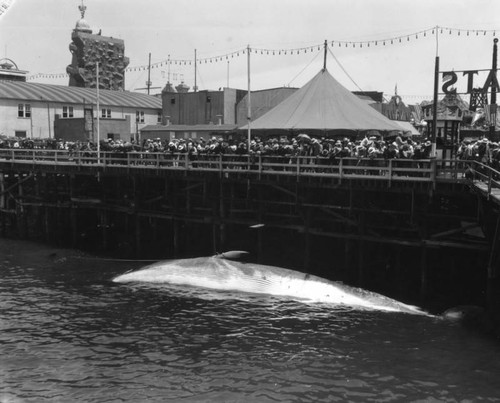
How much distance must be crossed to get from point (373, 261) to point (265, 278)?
4.98 meters

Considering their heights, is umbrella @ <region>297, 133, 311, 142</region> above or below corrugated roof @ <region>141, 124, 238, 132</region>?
below

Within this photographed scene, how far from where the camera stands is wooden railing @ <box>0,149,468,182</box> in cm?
2073

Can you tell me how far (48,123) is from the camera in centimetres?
6009

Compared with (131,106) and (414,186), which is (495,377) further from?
(131,106)

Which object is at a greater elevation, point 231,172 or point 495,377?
point 231,172

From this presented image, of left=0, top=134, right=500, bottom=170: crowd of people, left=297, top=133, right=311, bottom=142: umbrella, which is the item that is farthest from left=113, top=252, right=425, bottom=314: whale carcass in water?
left=297, top=133, right=311, bottom=142: umbrella

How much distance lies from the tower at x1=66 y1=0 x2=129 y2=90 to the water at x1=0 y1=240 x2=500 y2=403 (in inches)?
4504

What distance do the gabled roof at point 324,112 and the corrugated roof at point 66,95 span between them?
123 feet

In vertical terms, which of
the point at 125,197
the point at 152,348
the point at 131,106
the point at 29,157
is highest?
the point at 131,106

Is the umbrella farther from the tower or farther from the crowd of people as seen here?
the tower

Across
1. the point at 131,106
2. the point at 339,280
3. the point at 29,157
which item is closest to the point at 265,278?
the point at 339,280

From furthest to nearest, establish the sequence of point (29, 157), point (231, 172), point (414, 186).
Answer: point (29, 157) < point (231, 172) < point (414, 186)

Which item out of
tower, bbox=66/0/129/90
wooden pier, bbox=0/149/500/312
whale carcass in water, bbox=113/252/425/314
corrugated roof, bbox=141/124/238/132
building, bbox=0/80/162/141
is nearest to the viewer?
whale carcass in water, bbox=113/252/425/314

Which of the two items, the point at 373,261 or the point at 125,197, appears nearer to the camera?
the point at 373,261
